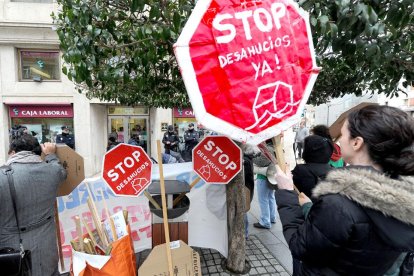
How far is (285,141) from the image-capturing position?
185 cm

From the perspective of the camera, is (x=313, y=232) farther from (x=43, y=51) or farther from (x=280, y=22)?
(x=43, y=51)

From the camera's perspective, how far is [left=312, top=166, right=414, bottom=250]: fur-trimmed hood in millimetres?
1103

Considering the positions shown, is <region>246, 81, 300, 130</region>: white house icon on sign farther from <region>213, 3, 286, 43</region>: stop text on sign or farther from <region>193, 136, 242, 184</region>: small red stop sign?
<region>193, 136, 242, 184</region>: small red stop sign

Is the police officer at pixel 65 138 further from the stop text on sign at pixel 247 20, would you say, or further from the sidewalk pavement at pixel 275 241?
the stop text on sign at pixel 247 20

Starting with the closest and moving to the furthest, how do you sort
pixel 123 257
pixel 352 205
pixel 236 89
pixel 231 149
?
pixel 352 205 → pixel 236 89 → pixel 123 257 → pixel 231 149

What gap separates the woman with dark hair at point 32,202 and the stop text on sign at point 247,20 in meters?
2.04

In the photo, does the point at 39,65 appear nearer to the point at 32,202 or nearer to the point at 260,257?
the point at 32,202

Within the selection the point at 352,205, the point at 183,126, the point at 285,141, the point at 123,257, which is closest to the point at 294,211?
the point at 352,205

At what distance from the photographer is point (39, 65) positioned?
10938 mm

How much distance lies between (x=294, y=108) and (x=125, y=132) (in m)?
12.5

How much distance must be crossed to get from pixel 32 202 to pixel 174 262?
4.71 ft

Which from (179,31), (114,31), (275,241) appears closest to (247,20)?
(179,31)

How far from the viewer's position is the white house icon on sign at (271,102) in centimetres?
148

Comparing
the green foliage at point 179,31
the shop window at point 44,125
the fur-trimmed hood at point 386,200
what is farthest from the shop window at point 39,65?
the fur-trimmed hood at point 386,200
